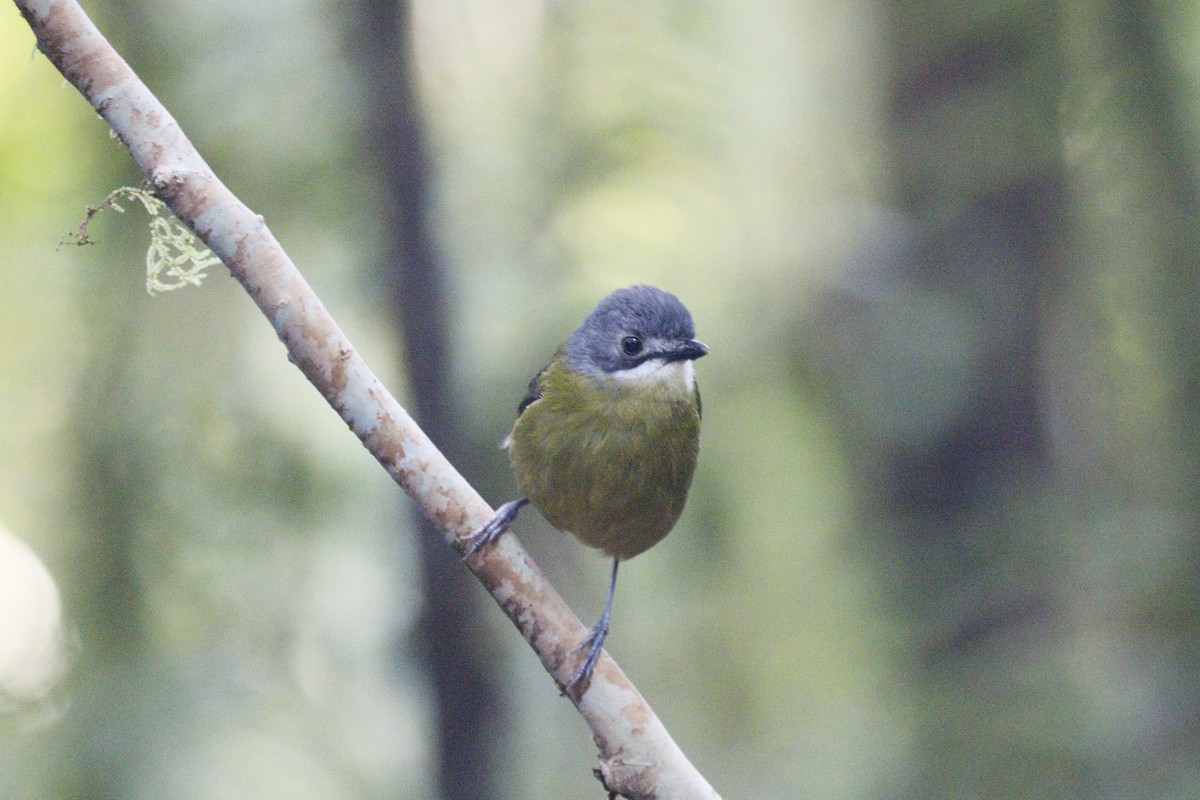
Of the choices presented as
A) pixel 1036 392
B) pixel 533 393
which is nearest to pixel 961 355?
pixel 1036 392

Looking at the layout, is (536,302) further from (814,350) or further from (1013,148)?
(1013,148)

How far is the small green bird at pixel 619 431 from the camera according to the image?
125 inches

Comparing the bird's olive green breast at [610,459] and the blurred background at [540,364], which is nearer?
the bird's olive green breast at [610,459]

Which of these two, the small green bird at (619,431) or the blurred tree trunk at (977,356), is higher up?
the blurred tree trunk at (977,356)

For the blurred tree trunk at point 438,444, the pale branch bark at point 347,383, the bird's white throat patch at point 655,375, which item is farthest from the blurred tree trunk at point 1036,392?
the pale branch bark at point 347,383

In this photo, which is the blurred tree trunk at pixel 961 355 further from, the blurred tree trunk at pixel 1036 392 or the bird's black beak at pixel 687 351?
the bird's black beak at pixel 687 351

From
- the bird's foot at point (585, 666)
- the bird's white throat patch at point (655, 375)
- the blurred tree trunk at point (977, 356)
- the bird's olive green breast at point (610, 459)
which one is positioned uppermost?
the blurred tree trunk at point (977, 356)

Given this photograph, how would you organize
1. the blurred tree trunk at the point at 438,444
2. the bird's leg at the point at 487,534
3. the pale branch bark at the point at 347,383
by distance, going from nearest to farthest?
the pale branch bark at the point at 347,383, the bird's leg at the point at 487,534, the blurred tree trunk at the point at 438,444

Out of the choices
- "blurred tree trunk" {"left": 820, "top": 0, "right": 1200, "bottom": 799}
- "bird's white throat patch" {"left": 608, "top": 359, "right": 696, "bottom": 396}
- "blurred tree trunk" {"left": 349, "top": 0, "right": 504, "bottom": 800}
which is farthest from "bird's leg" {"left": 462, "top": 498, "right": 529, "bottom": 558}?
"blurred tree trunk" {"left": 820, "top": 0, "right": 1200, "bottom": 799}

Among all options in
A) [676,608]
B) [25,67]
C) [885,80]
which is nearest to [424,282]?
[25,67]

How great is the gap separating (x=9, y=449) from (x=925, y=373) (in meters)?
4.45

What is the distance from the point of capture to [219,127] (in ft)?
15.6

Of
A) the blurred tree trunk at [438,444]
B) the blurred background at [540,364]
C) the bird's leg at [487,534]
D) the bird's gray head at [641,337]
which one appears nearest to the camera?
the bird's leg at [487,534]

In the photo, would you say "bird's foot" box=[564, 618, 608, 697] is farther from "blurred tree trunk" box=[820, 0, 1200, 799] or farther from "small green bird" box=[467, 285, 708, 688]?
"blurred tree trunk" box=[820, 0, 1200, 799]
